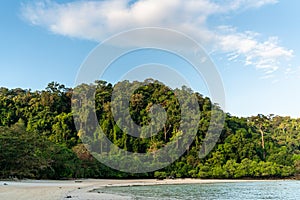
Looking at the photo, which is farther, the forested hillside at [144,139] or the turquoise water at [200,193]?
the forested hillside at [144,139]

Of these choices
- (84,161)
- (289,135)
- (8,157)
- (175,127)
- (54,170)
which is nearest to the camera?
(8,157)

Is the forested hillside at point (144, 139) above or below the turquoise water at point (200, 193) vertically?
above

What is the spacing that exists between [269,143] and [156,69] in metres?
26.4

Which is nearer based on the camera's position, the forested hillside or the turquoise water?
the turquoise water

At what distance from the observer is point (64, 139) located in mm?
46719

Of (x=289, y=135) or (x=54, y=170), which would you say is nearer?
(x=54, y=170)

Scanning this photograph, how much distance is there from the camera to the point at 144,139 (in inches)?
1875

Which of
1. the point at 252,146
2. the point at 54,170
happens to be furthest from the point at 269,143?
the point at 54,170

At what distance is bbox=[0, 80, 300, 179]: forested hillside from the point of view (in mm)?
33969

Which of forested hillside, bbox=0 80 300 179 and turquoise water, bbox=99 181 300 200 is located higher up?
forested hillside, bbox=0 80 300 179

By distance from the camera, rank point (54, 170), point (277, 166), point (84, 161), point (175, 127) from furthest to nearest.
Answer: point (175, 127)
point (277, 166)
point (84, 161)
point (54, 170)

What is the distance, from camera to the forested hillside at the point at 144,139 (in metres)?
34.0

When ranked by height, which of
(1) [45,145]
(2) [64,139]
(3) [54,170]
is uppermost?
(2) [64,139]

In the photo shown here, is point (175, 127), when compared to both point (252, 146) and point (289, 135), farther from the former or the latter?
point (289, 135)
